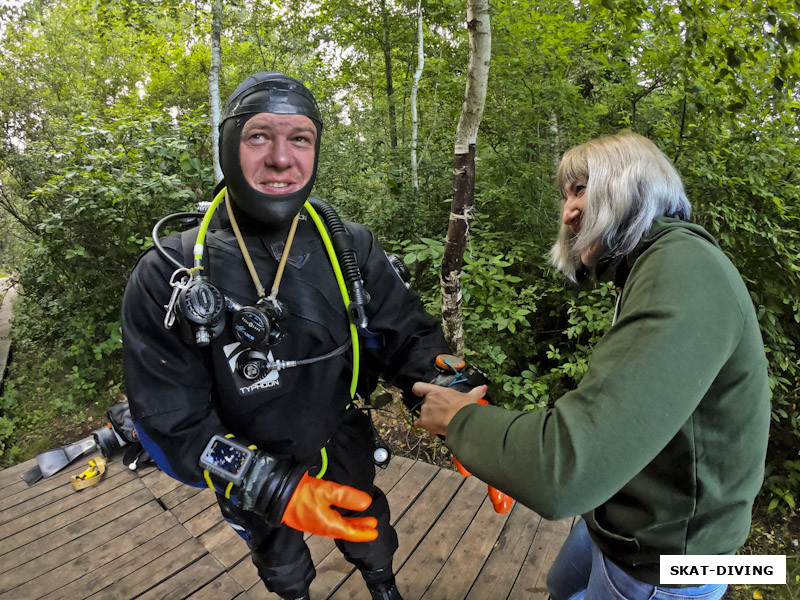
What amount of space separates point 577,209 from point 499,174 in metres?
3.35

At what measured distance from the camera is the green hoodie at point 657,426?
2.65 ft

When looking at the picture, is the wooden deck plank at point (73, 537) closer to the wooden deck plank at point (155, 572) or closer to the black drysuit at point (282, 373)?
the wooden deck plank at point (155, 572)

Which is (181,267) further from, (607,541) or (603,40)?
(603,40)

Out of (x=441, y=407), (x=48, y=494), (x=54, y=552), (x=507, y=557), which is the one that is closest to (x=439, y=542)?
(x=507, y=557)

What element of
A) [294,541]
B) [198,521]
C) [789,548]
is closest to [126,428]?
[198,521]

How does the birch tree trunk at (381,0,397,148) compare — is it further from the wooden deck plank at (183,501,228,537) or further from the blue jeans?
the blue jeans

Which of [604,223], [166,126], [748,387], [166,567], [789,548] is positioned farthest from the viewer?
[166,126]

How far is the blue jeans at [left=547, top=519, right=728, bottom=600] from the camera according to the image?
1.17m

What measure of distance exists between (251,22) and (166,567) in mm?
9531

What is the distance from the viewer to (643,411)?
31.6 inches

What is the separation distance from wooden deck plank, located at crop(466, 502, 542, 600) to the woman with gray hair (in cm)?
105

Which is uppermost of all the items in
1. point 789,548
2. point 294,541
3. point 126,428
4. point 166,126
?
point 166,126

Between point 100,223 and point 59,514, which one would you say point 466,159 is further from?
point 100,223

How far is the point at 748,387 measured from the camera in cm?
101
